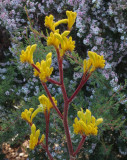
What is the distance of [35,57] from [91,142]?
777mm

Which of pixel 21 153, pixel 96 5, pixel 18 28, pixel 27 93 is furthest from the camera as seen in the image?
pixel 21 153

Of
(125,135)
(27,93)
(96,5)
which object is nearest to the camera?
(125,135)

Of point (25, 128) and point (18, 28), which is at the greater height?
point (18, 28)

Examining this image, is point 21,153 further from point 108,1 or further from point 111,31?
point 108,1

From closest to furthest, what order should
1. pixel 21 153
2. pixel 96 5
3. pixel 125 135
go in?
1. pixel 125 135
2. pixel 96 5
3. pixel 21 153

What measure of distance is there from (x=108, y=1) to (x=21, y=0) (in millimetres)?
794

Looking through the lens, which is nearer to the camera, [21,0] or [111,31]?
[111,31]

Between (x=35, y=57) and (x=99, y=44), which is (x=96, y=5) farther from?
(x=35, y=57)

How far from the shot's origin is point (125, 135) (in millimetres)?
1683

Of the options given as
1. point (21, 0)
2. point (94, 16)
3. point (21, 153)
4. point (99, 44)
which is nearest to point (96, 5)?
point (94, 16)

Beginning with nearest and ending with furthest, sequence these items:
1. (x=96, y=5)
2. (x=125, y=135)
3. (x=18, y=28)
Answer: (x=125, y=135) → (x=96, y=5) → (x=18, y=28)

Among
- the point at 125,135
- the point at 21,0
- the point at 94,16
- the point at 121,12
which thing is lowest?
the point at 125,135

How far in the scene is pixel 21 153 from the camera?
2643 millimetres

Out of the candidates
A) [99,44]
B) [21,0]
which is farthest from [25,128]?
[21,0]
